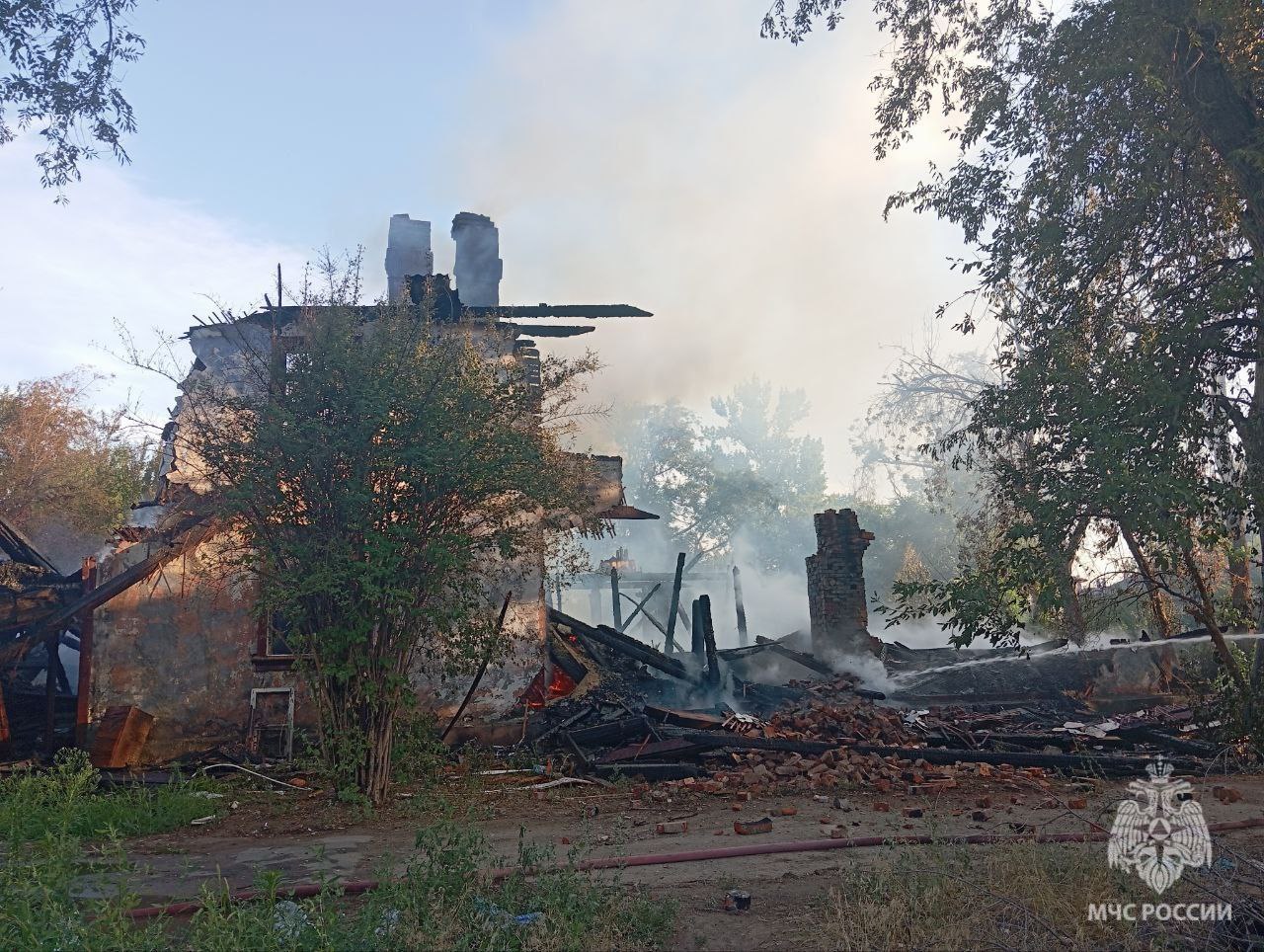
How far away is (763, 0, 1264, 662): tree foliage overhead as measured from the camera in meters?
7.55

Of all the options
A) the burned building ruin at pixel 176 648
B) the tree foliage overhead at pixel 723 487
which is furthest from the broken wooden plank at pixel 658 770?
the tree foliage overhead at pixel 723 487

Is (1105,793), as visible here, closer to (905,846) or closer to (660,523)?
(905,846)

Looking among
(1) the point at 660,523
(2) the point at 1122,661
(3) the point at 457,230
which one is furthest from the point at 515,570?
(1) the point at 660,523

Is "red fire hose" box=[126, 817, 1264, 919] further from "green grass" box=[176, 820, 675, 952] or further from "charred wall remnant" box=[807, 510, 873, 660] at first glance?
"charred wall remnant" box=[807, 510, 873, 660]

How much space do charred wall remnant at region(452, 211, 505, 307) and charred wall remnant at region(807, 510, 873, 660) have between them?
7858 millimetres

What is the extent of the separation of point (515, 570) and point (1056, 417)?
7.12 metres

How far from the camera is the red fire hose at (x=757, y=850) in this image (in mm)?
5434

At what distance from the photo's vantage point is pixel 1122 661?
14.3 metres

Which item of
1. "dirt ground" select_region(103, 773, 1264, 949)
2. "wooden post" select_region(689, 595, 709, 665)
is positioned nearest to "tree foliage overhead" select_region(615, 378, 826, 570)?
"wooden post" select_region(689, 595, 709, 665)

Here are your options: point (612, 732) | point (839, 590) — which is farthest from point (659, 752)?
point (839, 590)

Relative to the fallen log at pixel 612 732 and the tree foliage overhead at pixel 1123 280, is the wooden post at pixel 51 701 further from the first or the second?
the tree foliage overhead at pixel 1123 280

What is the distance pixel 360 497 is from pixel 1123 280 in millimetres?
9023

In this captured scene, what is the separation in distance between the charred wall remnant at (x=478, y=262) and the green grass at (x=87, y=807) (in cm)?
1051

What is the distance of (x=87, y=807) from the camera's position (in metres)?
8.13
